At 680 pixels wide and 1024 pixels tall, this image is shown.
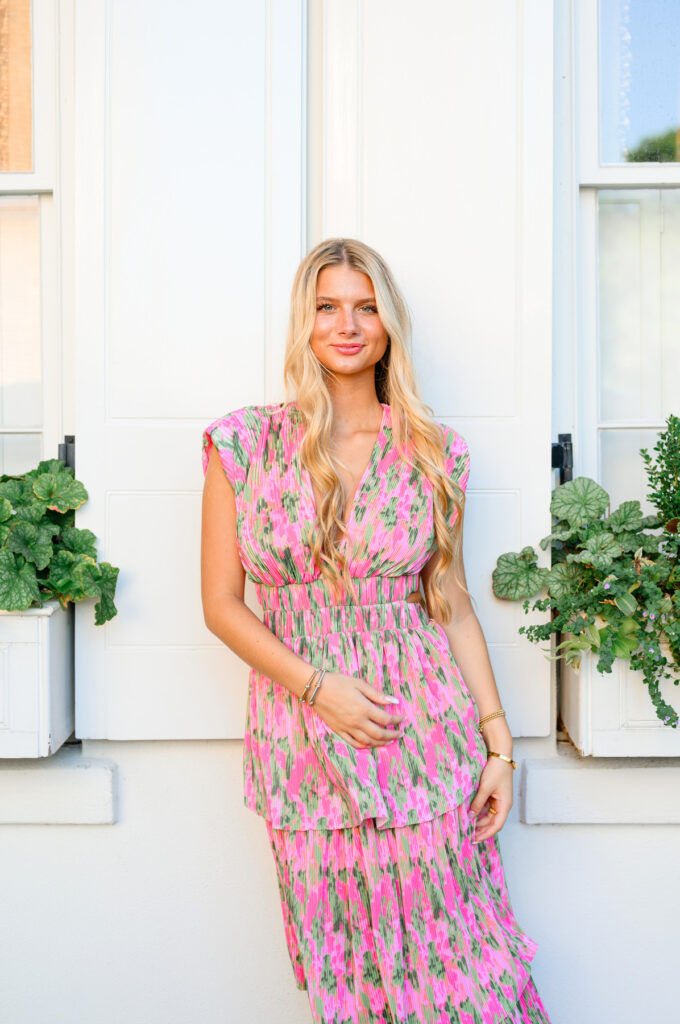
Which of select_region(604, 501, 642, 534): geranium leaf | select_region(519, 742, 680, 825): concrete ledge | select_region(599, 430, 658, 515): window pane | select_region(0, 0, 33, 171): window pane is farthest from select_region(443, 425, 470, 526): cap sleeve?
select_region(0, 0, 33, 171): window pane

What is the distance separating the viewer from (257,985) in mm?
2371

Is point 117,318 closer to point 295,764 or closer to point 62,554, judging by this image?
point 62,554

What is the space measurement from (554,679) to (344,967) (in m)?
0.86

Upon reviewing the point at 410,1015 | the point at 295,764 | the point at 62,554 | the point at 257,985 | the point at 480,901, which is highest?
the point at 62,554

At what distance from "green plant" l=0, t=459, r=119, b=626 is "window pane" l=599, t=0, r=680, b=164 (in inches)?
62.9

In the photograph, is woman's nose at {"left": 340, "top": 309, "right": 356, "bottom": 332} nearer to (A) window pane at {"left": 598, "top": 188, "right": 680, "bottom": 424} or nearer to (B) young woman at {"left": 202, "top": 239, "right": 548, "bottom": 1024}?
(B) young woman at {"left": 202, "top": 239, "right": 548, "bottom": 1024}

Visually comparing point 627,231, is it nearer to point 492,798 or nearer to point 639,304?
point 639,304

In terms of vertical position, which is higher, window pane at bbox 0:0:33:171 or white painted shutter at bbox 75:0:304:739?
window pane at bbox 0:0:33:171

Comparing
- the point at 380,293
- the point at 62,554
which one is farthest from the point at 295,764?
the point at 380,293

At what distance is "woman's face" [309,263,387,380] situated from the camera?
6.51 ft

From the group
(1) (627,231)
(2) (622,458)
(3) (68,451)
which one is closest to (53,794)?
(3) (68,451)

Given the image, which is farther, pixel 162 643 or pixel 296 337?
pixel 162 643

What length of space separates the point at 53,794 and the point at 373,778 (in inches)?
34.9

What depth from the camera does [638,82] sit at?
2.51m
